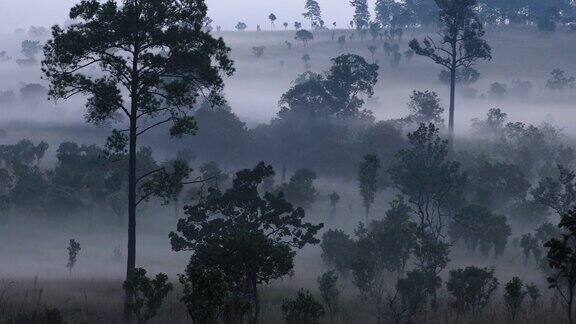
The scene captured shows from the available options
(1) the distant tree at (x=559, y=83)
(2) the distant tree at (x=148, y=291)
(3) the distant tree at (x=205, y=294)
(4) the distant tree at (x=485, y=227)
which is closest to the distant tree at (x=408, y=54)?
(1) the distant tree at (x=559, y=83)

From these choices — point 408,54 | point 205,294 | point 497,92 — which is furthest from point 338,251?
point 408,54

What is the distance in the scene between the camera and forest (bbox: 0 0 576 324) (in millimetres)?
22172

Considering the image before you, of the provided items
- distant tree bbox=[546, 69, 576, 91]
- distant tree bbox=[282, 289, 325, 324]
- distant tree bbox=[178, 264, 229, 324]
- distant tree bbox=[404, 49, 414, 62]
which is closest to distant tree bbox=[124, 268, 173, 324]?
distant tree bbox=[282, 289, 325, 324]

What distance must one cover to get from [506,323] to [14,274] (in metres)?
29.3

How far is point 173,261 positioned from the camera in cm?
4547

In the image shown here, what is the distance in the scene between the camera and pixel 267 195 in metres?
29.1

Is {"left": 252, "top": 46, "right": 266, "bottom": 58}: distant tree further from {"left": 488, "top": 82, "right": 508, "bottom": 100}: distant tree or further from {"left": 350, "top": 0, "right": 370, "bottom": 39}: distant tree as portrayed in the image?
{"left": 488, "top": 82, "right": 508, "bottom": 100}: distant tree

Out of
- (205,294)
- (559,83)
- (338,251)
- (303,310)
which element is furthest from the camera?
(559,83)

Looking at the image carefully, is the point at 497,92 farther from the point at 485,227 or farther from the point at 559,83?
the point at 485,227

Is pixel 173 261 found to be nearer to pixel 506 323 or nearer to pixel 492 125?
pixel 506 323

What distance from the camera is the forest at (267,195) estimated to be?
22172 millimetres

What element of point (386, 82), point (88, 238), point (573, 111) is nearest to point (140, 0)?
point (88, 238)

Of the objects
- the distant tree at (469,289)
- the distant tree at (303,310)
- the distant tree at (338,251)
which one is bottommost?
the distant tree at (338,251)

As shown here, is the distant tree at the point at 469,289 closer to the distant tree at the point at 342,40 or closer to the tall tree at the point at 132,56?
the tall tree at the point at 132,56
